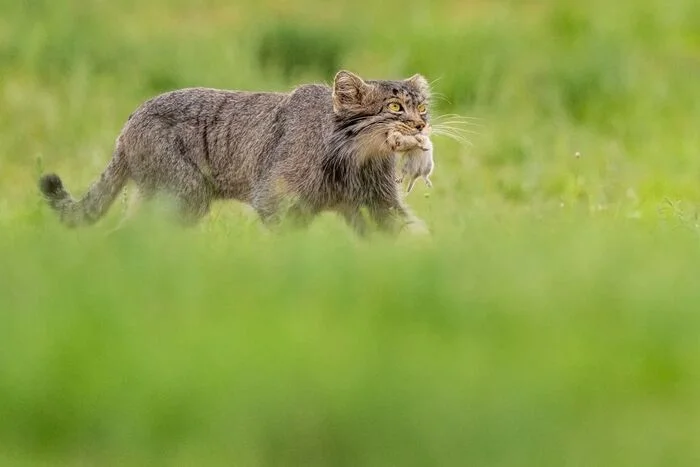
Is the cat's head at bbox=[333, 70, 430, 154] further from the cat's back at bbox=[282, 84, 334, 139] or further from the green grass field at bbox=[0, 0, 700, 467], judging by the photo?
the green grass field at bbox=[0, 0, 700, 467]

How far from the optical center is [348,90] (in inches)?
328

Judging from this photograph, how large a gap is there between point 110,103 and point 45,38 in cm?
118

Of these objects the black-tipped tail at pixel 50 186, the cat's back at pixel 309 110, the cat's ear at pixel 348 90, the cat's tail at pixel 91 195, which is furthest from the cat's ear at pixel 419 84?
the black-tipped tail at pixel 50 186

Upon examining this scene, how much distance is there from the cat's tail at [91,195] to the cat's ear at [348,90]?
126 centimetres

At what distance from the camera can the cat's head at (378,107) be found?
26.9 feet

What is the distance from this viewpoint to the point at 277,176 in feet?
27.7

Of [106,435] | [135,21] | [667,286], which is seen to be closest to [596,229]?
[667,286]

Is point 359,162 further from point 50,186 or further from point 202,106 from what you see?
point 50,186

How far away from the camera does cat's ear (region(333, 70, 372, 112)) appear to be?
830 centimetres

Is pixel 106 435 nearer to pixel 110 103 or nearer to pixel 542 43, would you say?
pixel 110 103

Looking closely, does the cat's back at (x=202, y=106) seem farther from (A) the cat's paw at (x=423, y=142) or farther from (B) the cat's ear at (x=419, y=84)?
(A) the cat's paw at (x=423, y=142)

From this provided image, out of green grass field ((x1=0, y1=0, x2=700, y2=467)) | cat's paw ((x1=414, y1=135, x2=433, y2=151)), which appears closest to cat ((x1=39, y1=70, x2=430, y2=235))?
cat's paw ((x1=414, y1=135, x2=433, y2=151))

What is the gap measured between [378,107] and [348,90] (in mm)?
175

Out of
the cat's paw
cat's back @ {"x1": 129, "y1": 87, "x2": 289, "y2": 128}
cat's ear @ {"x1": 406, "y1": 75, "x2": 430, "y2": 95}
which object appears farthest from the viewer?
cat's back @ {"x1": 129, "y1": 87, "x2": 289, "y2": 128}
